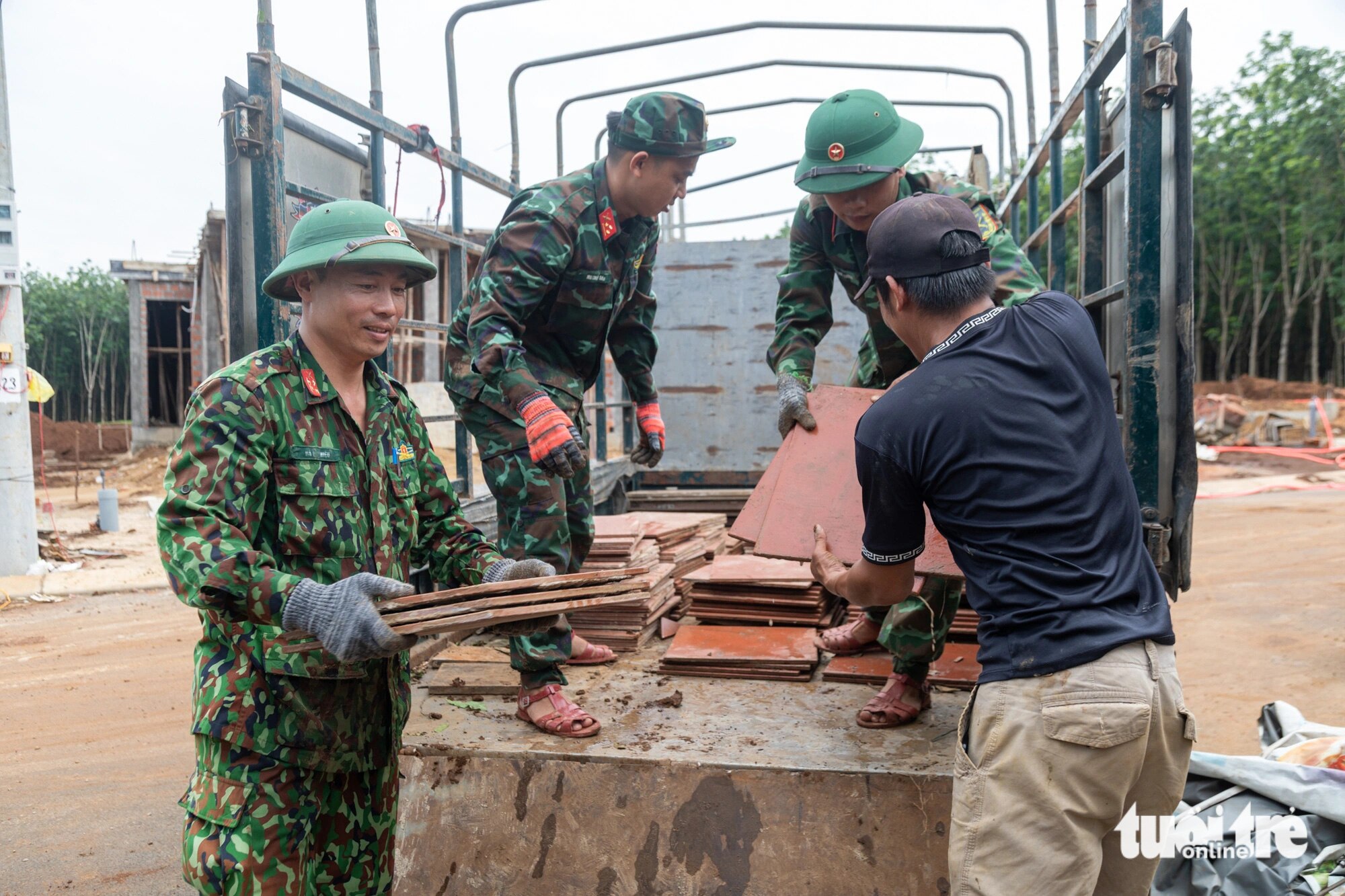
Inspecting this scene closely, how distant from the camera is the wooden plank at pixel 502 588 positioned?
185 cm

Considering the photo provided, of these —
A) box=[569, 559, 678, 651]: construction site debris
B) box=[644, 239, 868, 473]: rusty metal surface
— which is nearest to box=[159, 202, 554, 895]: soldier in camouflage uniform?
box=[569, 559, 678, 651]: construction site debris

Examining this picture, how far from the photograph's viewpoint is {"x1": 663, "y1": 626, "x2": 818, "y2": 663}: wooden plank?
3576 millimetres

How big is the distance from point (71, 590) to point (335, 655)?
310 inches

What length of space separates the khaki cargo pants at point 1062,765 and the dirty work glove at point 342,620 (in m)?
1.15

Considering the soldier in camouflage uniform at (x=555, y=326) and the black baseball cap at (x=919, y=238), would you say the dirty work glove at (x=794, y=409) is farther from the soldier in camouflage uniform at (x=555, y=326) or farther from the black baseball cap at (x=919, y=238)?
the black baseball cap at (x=919, y=238)

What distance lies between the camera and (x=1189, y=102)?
2.89 meters

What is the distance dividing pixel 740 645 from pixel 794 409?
3.11 ft

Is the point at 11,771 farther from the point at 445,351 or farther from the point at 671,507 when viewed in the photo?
the point at 671,507

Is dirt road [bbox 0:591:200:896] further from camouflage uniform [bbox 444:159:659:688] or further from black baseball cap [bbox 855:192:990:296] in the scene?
black baseball cap [bbox 855:192:990:296]

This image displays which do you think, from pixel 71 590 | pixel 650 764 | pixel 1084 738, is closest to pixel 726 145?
pixel 650 764

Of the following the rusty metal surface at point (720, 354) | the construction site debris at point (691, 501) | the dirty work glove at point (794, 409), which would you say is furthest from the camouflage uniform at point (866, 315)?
the rusty metal surface at point (720, 354)

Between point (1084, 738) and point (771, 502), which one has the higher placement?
point (771, 502)

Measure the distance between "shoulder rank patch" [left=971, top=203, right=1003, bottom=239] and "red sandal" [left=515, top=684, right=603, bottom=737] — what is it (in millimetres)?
1888

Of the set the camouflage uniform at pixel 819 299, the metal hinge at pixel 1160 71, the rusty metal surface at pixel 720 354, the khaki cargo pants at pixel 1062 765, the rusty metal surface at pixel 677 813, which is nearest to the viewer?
the khaki cargo pants at pixel 1062 765
